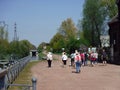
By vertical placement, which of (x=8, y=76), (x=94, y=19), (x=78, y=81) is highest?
(x=94, y=19)

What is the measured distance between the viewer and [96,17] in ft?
253

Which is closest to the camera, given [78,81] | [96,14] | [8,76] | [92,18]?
[8,76]

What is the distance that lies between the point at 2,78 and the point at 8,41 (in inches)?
2987

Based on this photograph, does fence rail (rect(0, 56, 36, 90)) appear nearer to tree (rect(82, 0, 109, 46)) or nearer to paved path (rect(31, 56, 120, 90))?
paved path (rect(31, 56, 120, 90))

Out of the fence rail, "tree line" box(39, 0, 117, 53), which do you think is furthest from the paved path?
"tree line" box(39, 0, 117, 53)

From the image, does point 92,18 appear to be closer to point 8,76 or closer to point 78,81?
point 78,81

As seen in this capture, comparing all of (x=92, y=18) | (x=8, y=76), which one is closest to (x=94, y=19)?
(x=92, y=18)

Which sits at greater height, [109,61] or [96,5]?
[96,5]

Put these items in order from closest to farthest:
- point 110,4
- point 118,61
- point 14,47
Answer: point 118,61
point 14,47
point 110,4

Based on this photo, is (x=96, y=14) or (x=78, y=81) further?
(x=96, y=14)

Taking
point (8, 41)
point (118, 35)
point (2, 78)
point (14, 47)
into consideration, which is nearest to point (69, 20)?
point (8, 41)

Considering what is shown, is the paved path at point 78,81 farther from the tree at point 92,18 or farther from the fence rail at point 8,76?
the tree at point 92,18

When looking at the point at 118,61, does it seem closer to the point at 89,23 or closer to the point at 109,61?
the point at 109,61

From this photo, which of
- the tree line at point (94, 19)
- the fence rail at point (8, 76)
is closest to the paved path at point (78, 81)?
the fence rail at point (8, 76)
